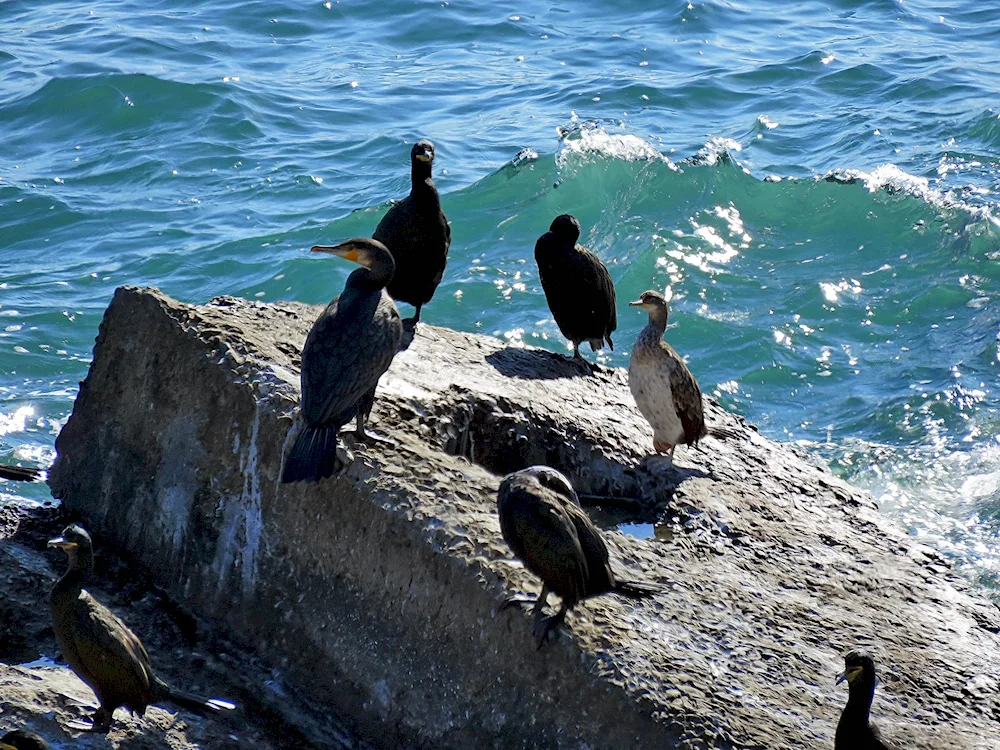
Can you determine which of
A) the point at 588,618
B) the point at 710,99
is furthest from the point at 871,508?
the point at 710,99

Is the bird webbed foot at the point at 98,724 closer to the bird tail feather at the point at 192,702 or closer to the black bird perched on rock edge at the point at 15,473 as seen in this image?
the bird tail feather at the point at 192,702

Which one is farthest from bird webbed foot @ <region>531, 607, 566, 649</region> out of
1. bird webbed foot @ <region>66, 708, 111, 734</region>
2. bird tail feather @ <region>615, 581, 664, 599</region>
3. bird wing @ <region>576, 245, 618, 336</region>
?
bird wing @ <region>576, 245, 618, 336</region>

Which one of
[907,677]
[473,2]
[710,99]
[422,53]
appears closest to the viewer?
[907,677]

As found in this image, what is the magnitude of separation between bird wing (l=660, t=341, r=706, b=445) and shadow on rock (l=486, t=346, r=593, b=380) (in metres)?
0.63

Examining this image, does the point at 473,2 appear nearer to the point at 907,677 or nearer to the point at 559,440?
the point at 559,440

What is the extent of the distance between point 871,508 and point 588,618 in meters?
2.27

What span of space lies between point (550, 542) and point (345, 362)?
111 cm

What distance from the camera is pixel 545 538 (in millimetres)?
4121

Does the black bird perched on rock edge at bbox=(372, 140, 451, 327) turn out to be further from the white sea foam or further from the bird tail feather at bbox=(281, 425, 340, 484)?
the white sea foam

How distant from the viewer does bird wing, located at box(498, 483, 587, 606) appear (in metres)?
4.12

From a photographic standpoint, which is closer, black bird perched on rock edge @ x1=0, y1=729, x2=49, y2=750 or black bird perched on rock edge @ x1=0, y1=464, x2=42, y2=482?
black bird perched on rock edge @ x1=0, y1=729, x2=49, y2=750

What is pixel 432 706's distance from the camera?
4348 millimetres

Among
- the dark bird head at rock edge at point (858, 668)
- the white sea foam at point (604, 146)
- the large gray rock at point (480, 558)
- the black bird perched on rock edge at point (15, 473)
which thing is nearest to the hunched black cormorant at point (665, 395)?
the large gray rock at point (480, 558)

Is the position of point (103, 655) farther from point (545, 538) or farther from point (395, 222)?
point (395, 222)
